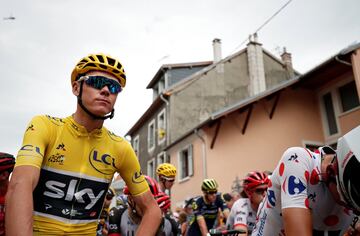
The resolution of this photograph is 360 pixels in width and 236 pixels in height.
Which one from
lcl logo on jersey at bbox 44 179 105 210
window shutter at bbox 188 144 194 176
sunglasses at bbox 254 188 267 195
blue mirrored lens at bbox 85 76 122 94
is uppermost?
window shutter at bbox 188 144 194 176

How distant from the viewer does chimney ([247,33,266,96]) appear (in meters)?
23.9

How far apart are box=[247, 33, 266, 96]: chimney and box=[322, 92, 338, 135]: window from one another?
9338mm

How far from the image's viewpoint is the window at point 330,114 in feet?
46.4

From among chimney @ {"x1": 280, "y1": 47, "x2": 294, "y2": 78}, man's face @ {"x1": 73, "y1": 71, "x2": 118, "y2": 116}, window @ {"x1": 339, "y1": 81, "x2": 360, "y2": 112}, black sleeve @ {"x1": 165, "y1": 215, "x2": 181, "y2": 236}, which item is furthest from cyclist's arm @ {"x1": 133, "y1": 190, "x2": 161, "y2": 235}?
chimney @ {"x1": 280, "y1": 47, "x2": 294, "y2": 78}

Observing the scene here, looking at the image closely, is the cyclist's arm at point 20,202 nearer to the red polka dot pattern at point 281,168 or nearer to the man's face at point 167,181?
the red polka dot pattern at point 281,168

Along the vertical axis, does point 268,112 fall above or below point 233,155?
above

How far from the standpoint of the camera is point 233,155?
637 inches

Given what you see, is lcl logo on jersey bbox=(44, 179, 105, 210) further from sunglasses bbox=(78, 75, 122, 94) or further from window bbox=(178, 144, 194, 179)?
window bbox=(178, 144, 194, 179)

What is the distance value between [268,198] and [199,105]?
2160 cm

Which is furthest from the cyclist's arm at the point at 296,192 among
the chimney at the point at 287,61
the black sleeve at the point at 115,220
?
the chimney at the point at 287,61

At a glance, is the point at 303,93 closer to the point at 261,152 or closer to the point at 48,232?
the point at 261,152

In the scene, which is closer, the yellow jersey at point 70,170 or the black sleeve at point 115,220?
the yellow jersey at point 70,170

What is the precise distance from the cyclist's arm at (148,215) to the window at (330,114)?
1341 cm

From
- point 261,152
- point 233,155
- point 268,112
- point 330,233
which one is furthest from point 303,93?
point 330,233
